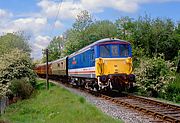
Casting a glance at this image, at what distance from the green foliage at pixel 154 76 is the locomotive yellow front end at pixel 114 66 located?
983mm

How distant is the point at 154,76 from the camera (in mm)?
24172

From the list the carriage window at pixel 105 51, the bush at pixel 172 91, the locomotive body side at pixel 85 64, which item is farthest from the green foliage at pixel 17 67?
the bush at pixel 172 91

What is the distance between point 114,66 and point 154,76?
2.76m

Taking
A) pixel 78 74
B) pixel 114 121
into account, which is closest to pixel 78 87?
pixel 78 74

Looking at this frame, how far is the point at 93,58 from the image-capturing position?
2428 centimetres

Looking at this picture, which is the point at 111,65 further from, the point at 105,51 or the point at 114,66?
the point at 105,51

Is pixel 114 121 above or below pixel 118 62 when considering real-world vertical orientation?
below

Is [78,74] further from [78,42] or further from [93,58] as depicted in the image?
[78,42]

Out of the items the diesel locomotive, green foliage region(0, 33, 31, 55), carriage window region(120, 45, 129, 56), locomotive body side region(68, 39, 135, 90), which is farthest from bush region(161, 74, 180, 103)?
green foliage region(0, 33, 31, 55)

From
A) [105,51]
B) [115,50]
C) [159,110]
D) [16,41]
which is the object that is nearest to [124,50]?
[115,50]

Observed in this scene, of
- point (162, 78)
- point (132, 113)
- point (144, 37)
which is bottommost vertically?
point (132, 113)

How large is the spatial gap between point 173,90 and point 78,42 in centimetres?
4252

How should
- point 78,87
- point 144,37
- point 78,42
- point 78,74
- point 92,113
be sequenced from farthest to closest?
point 78,42, point 144,37, point 78,87, point 78,74, point 92,113

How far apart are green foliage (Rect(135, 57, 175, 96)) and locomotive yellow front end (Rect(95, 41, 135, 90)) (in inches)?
38.7
